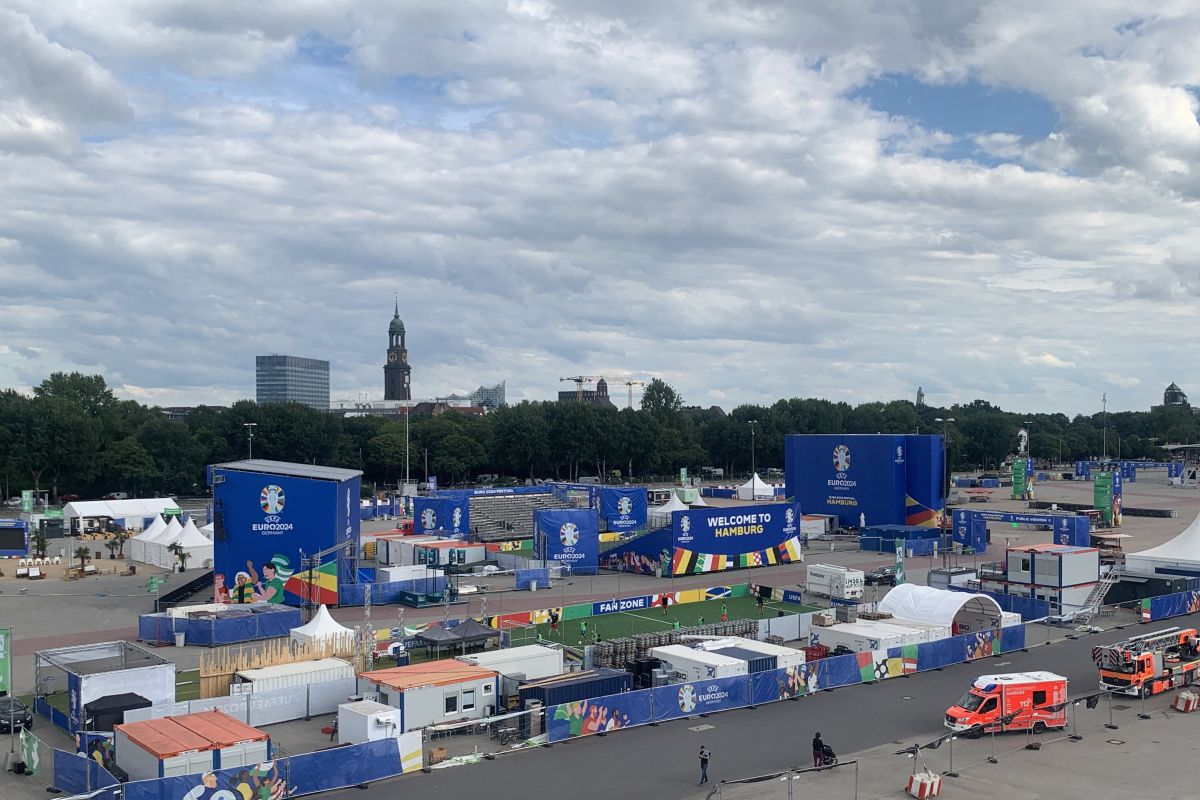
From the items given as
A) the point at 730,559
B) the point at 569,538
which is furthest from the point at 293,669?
the point at 730,559

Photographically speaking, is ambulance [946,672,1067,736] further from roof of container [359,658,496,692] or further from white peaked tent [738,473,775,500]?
white peaked tent [738,473,775,500]

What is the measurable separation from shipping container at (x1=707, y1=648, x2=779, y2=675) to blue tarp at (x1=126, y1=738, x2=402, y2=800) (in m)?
10.8

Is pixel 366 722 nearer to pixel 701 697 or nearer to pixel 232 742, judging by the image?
pixel 232 742

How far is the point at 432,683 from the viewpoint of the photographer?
26.1 m

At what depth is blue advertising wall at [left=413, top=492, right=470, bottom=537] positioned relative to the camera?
66.2 metres

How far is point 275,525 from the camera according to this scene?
145 feet

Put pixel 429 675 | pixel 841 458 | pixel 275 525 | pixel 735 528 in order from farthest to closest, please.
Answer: pixel 841 458 → pixel 735 528 → pixel 275 525 → pixel 429 675

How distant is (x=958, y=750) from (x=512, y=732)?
10.7 meters

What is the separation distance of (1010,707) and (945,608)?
9.80m

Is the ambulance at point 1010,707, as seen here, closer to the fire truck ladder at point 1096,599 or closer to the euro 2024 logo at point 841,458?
the fire truck ladder at point 1096,599

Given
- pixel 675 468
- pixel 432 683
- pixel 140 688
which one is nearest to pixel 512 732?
pixel 432 683

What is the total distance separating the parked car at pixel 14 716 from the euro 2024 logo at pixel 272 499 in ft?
57.4

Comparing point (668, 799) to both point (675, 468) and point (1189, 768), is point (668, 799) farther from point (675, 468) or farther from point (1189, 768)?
point (675, 468)

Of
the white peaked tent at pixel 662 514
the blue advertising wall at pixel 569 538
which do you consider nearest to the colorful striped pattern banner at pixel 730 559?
the blue advertising wall at pixel 569 538
